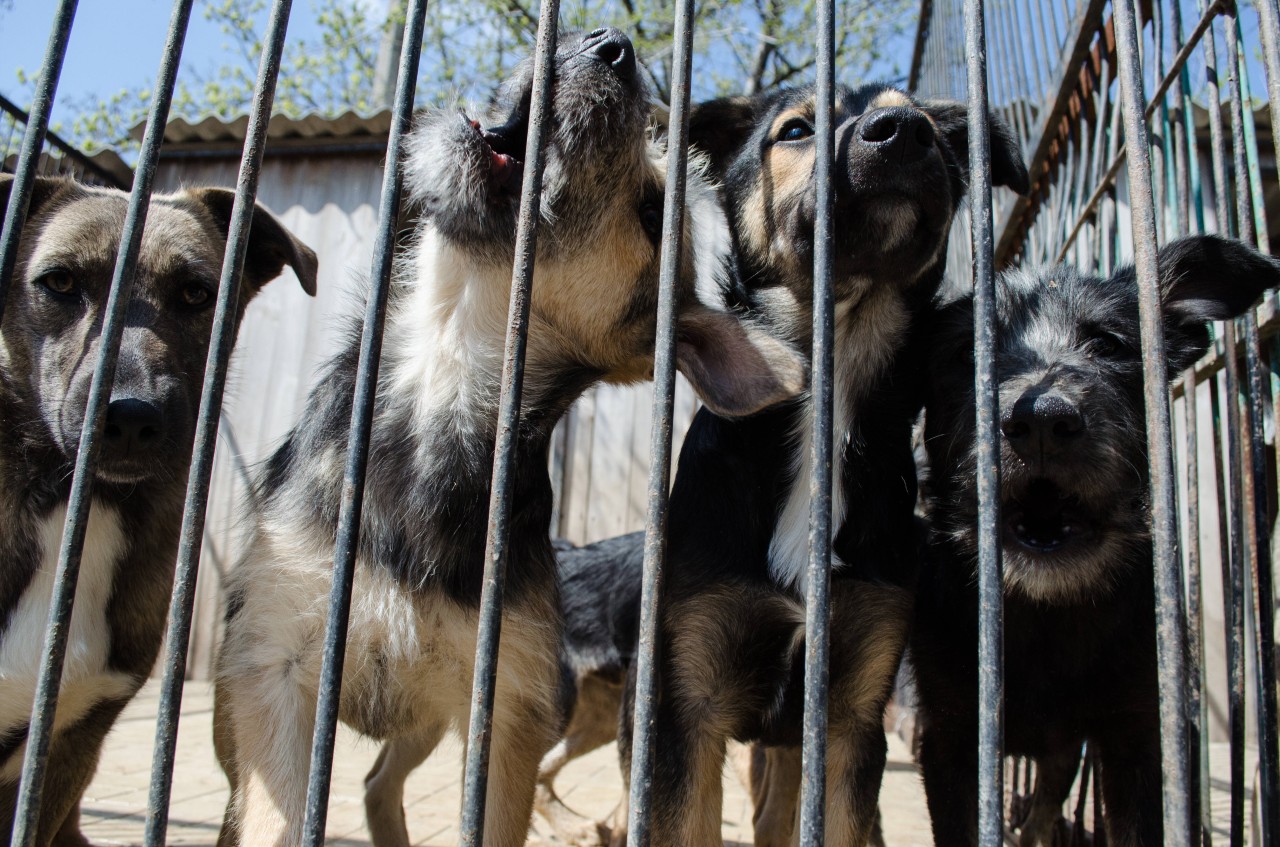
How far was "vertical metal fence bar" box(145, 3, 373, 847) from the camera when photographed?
1794 mm

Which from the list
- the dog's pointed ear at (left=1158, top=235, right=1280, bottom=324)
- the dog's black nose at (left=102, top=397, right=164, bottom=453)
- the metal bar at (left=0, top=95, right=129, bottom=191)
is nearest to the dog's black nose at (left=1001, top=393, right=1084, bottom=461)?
the dog's pointed ear at (left=1158, top=235, right=1280, bottom=324)

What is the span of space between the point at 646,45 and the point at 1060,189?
44.3 feet

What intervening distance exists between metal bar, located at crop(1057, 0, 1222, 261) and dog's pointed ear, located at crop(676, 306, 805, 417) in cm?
96

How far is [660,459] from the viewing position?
5.78ft

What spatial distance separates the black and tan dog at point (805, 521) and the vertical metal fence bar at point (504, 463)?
0.97 metres

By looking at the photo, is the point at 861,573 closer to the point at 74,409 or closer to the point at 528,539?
the point at 528,539

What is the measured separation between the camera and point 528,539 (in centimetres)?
279

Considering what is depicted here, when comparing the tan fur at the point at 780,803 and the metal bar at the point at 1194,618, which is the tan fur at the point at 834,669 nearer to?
the metal bar at the point at 1194,618

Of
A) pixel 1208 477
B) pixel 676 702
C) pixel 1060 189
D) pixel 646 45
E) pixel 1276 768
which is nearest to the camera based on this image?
pixel 1276 768

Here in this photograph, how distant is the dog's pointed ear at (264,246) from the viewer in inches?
145

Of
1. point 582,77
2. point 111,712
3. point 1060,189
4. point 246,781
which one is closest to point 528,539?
point 246,781

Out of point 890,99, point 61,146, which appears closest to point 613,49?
point 890,99

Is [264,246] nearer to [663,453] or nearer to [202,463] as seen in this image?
[202,463]

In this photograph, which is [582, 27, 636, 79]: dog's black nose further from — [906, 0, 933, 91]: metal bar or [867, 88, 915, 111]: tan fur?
[906, 0, 933, 91]: metal bar
